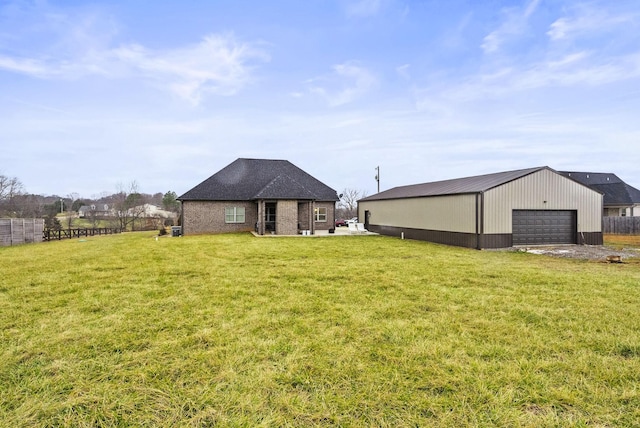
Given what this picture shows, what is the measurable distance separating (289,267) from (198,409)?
22.7 feet

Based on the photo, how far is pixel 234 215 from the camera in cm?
2402

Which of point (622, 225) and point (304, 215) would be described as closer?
point (304, 215)

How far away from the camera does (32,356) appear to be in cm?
364

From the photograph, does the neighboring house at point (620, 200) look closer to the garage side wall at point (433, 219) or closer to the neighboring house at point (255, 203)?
the garage side wall at point (433, 219)

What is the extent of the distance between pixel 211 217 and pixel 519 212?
19943mm

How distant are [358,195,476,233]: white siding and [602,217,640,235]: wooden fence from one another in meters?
15.3

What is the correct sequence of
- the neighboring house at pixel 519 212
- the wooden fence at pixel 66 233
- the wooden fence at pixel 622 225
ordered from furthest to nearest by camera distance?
1. the wooden fence at pixel 622 225
2. the wooden fence at pixel 66 233
3. the neighboring house at pixel 519 212

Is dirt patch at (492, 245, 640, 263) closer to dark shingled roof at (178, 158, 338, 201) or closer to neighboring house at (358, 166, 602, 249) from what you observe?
neighboring house at (358, 166, 602, 249)

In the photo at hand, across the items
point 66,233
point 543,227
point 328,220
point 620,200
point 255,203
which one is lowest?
point 66,233

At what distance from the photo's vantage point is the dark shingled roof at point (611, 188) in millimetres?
31823

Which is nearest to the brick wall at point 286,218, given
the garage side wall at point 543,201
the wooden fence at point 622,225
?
the garage side wall at point 543,201

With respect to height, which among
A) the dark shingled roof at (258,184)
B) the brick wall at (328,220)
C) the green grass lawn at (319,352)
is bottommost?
the green grass lawn at (319,352)

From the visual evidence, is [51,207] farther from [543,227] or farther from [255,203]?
[543,227]

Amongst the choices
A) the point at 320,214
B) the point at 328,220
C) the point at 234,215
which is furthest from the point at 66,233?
the point at 328,220
